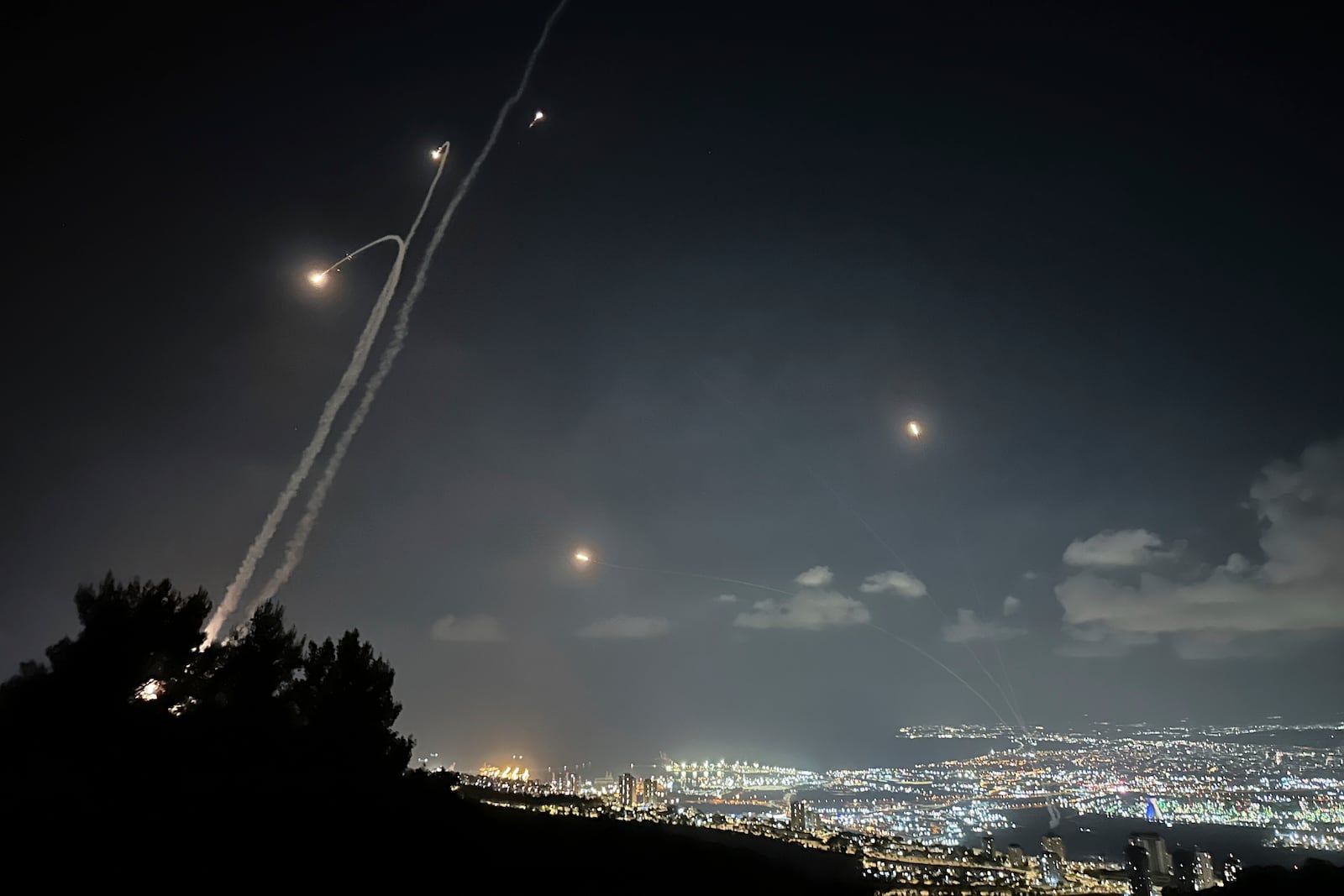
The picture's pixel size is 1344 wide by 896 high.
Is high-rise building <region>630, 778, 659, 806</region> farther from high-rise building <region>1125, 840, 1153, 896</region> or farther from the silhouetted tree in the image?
the silhouetted tree

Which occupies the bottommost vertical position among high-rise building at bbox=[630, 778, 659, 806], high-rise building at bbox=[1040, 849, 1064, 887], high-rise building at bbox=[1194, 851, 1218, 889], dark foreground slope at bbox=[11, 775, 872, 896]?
high-rise building at bbox=[630, 778, 659, 806]

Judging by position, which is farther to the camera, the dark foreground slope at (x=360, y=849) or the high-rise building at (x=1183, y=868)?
the high-rise building at (x=1183, y=868)

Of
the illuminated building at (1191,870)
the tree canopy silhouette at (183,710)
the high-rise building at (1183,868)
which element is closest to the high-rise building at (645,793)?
the high-rise building at (1183,868)

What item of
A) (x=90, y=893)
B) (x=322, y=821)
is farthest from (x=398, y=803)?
(x=90, y=893)

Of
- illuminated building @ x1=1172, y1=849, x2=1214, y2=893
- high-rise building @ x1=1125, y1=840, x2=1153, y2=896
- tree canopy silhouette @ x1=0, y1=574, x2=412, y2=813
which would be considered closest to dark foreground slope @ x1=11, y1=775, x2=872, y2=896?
tree canopy silhouette @ x1=0, y1=574, x2=412, y2=813

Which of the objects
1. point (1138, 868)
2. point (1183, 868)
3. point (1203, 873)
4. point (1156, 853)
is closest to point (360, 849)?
point (1138, 868)

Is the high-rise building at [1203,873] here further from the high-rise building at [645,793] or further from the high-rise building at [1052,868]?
the high-rise building at [645,793]
